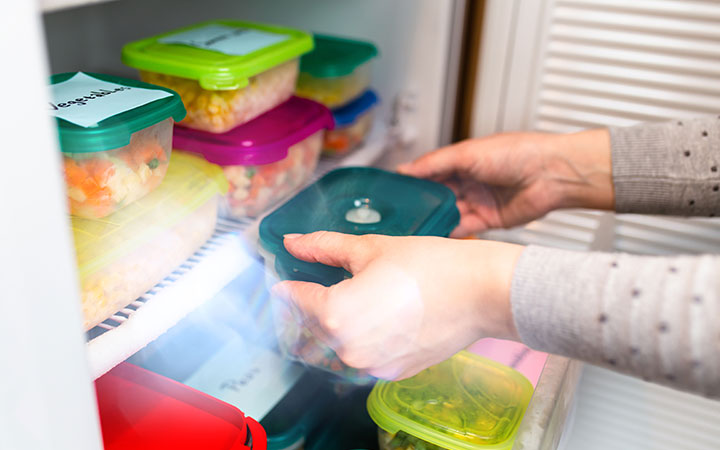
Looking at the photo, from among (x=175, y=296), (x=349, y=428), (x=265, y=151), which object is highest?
(x=265, y=151)

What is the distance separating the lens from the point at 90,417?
479 millimetres

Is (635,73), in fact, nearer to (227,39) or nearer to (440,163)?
(440,163)

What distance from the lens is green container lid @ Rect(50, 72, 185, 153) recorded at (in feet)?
1.80

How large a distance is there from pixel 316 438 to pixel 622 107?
724 millimetres

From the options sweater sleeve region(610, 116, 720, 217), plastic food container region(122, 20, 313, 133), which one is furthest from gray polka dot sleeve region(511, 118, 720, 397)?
plastic food container region(122, 20, 313, 133)

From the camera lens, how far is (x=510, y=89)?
1055mm

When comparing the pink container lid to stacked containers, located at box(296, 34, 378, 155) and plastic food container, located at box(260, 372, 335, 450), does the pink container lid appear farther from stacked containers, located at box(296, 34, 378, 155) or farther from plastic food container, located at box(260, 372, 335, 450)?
plastic food container, located at box(260, 372, 335, 450)

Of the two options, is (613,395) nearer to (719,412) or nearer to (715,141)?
(719,412)

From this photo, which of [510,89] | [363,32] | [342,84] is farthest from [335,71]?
[510,89]

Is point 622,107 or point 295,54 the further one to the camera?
point 622,107

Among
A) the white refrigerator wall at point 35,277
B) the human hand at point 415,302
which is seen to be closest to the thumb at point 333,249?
the human hand at point 415,302

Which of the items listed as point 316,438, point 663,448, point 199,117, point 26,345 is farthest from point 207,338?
point 663,448

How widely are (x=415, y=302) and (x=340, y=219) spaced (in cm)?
23

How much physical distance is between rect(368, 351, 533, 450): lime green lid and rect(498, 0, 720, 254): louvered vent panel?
45 cm
